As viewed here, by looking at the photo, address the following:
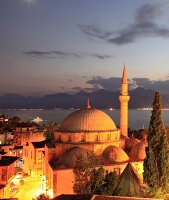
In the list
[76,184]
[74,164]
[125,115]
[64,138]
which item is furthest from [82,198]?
[125,115]

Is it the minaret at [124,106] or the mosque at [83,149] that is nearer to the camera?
the mosque at [83,149]

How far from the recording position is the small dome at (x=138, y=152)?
109ft

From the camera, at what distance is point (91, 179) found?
26.1 m

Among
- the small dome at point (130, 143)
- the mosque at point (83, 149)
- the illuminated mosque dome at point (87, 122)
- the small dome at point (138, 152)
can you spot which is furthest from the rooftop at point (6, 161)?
the small dome at point (130, 143)

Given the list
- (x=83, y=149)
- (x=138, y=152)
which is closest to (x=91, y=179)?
(x=83, y=149)

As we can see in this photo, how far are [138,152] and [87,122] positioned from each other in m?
6.58

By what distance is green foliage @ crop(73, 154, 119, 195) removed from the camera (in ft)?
80.6

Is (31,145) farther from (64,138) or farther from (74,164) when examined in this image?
(74,164)

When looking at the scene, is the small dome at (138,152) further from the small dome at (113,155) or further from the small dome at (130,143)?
the small dome at (130,143)

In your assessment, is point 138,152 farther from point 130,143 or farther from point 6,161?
point 6,161

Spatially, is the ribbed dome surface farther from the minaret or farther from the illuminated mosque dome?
the minaret

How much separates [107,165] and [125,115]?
12282mm

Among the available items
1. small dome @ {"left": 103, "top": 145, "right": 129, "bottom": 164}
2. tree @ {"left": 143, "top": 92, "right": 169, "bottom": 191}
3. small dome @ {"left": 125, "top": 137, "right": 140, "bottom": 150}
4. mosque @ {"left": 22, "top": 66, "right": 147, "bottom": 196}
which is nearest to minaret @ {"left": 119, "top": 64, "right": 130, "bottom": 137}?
small dome @ {"left": 125, "top": 137, "right": 140, "bottom": 150}

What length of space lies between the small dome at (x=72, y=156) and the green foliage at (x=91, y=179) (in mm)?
1359
